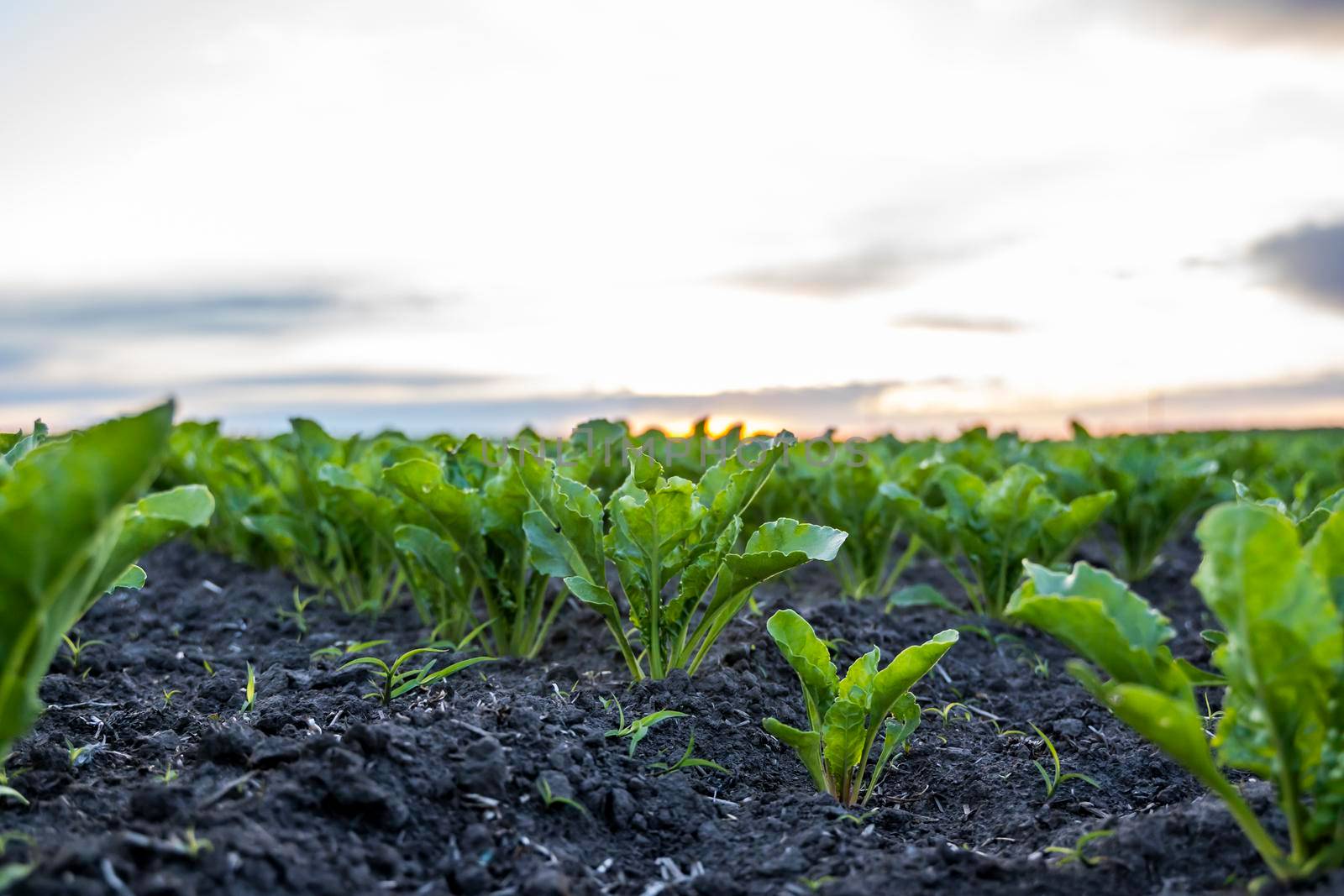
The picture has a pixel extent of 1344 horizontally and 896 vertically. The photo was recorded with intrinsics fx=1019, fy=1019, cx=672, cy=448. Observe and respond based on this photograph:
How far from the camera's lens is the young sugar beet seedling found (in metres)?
2.50

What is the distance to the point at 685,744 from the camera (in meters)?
2.79

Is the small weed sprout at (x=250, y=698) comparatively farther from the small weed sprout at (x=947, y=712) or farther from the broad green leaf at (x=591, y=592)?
the small weed sprout at (x=947, y=712)

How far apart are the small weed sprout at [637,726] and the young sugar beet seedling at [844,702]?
12.2 inches

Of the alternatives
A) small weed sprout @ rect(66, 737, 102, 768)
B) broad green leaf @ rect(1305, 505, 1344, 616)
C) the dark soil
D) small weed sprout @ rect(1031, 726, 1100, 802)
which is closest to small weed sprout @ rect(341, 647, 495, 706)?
the dark soil

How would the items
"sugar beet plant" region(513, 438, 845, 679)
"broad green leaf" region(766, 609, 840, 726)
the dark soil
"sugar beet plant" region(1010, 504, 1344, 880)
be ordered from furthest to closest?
"sugar beet plant" region(513, 438, 845, 679), "broad green leaf" region(766, 609, 840, 726), the dark soil, "sugar beet plant" region(1010, 504, 1344, 880)

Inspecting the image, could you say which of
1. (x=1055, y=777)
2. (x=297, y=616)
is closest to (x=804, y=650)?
(x=1055, y=777)

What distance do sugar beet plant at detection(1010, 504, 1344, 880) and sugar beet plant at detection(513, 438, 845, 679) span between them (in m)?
0.85

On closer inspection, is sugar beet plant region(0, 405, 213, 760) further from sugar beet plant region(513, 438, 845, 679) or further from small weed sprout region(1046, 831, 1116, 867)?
small weed sprout region(1046, 831, 1116, 867)

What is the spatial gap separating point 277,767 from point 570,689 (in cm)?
107

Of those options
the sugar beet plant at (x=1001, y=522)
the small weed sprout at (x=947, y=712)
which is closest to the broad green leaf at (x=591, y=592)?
the small weed sprout at (x=947, y=712)

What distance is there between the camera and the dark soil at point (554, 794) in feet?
6.66

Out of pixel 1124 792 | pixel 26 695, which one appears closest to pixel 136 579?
pixel 26 695

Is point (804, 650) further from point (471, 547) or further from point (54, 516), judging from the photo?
point (54, 516)

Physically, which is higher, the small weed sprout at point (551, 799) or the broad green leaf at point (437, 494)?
the broad green leaf at point (437, 494)
